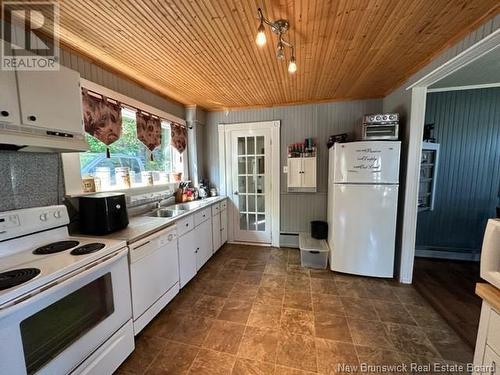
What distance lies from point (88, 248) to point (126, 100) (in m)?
1.68

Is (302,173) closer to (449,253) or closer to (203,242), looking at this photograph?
(203,242)

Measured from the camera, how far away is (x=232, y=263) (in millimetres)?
3133

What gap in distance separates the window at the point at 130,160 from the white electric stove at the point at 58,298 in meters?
0.66

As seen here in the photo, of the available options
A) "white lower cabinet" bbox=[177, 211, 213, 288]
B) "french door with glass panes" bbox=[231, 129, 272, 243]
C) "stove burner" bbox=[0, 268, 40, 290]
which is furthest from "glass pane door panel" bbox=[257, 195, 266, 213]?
"stove burner" bbox=[0, 268, 40, 290]

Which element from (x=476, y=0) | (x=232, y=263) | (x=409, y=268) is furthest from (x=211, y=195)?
(x=476, y=0)

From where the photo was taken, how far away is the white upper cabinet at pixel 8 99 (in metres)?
1.17

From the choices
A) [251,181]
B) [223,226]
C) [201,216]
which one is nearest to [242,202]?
[251,181]

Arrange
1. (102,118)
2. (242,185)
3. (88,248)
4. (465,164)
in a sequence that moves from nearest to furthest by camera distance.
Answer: (88,248), (102,118), (465,164), (242,185)

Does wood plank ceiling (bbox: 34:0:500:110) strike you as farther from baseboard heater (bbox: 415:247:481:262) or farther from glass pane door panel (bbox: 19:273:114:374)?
baseboard heater (bbox: 415:247:481:262)

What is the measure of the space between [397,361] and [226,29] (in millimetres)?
2688

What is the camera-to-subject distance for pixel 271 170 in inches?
141

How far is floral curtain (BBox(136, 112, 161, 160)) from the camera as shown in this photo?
8.52 feet

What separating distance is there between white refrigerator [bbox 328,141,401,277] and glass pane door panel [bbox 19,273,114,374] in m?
2.46

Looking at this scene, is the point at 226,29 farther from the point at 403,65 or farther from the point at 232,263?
the point at 232,263
